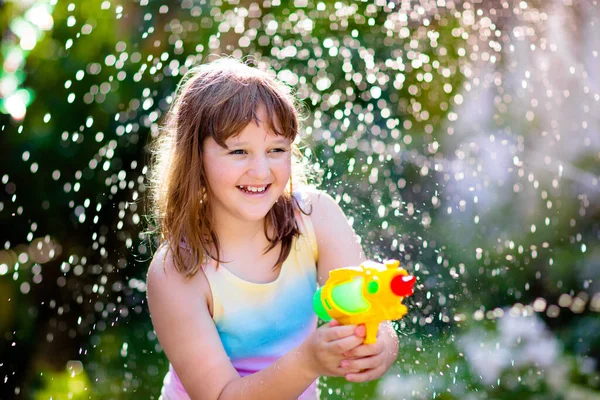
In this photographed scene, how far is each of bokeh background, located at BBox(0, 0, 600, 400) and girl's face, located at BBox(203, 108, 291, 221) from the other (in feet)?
A: 4.46

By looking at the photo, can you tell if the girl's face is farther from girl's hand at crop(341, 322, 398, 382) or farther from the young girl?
girl's hand at crop(341, 322, 398, 382)

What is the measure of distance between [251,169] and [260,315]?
1.29 ft

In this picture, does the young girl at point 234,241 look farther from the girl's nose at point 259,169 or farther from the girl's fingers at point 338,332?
the girl's fingers at point 338,332

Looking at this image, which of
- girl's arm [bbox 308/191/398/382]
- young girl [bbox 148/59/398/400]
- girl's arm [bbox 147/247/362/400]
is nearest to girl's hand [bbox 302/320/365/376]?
girl's arm [bbox 147/247/362/400]

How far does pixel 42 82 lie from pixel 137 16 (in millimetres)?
592

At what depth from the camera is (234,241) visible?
6.64ft

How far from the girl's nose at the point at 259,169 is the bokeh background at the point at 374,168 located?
141 cm

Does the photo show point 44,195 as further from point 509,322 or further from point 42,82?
point 509,322

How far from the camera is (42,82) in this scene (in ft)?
11.6

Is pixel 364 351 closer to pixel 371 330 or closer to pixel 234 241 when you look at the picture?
pixel 371 330

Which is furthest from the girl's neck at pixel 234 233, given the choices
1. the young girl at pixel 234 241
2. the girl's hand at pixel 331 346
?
the girl's hand at pixel 331 346

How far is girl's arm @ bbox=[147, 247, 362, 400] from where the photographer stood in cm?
154

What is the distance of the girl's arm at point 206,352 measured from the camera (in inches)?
60.7

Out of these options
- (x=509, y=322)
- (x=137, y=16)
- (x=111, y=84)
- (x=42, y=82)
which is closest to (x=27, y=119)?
(x=42, y=82)
